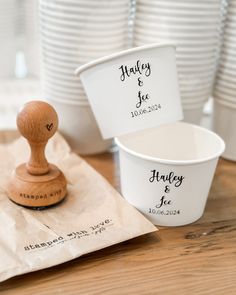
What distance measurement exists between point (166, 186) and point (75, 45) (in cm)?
27

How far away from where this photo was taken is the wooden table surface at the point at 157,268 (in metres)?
0.45

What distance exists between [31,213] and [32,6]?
51 cm

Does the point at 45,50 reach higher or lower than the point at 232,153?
higher

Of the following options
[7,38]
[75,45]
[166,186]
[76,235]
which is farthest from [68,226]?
[7,38]

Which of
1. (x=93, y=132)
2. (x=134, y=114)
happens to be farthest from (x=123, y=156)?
(x=93, y=132)

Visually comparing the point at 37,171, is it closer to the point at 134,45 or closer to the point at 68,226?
the point at 68,226

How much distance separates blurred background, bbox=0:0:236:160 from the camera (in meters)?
0.67

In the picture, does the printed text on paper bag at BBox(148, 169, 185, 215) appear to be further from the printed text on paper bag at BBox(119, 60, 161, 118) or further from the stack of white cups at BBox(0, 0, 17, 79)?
the stack of white cups at BBox(0, 0, 17, 79)

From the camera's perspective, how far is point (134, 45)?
74 centimetres

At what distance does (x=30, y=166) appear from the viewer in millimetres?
575

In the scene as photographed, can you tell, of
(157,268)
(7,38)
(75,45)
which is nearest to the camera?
(157,268)

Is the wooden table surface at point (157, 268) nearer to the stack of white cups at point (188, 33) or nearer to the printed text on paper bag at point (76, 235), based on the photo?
the printed text on paper bag at point (76, 235)

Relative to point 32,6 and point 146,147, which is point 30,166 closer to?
point 146,147

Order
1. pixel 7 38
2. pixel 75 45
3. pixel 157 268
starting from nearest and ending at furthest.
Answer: pixel 157 268
pixel 75 45
pixel 7 38
